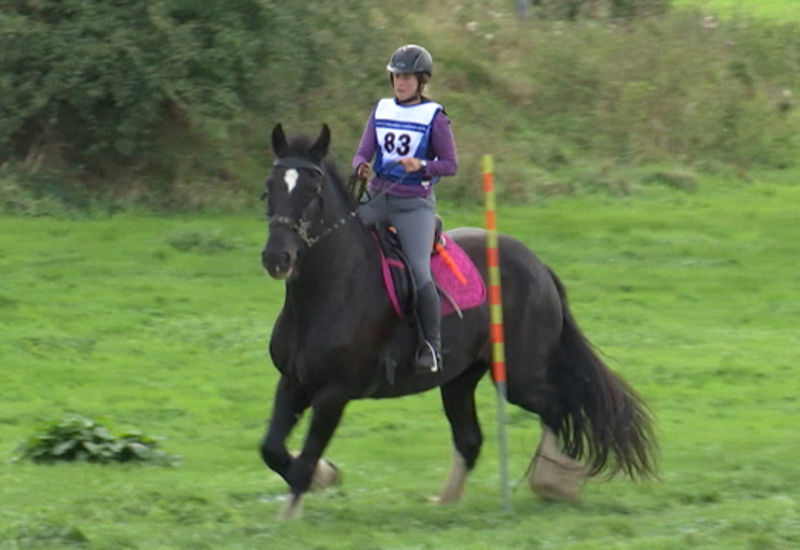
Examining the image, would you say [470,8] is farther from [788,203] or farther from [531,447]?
[531,447]

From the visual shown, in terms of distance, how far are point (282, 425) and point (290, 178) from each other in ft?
4.38

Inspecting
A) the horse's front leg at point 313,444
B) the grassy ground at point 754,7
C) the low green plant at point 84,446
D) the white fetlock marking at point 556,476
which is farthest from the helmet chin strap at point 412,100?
the grassy ground at point 754,7

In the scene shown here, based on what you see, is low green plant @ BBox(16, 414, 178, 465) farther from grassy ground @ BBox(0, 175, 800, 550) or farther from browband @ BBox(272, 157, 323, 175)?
browband @ BBox(272, 157, 323, 175)

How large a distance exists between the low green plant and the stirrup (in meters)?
2.67

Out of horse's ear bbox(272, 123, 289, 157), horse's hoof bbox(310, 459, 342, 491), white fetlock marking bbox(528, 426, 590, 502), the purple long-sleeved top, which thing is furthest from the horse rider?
white fetlock marking bbox(528, 426, 590, 502)

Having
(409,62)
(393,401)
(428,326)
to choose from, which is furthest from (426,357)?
(393,401)

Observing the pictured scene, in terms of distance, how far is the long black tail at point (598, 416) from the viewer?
9.29 meters

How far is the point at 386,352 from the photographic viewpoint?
866 centimetres

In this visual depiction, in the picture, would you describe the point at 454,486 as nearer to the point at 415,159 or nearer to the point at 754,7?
the point at 415,159

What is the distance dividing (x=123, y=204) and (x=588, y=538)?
14395 mm

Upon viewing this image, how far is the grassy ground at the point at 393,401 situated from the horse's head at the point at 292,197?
4.54 feet

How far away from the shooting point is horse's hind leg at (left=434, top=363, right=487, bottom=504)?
925 cm

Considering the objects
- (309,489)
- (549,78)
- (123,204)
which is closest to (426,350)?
(309,489)

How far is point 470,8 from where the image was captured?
27312 millimetres
